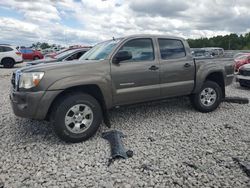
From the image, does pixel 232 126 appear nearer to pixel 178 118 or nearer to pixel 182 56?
pixel 178 118

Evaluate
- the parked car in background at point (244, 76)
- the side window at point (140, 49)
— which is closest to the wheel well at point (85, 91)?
the side window at point (140, 49)

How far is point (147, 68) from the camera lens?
4.53 m

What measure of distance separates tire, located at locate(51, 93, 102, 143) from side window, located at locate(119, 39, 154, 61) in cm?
121

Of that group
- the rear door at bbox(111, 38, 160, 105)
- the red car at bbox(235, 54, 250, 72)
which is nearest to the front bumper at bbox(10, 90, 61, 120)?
the rear door at bbox(111, 38, 160, 105)

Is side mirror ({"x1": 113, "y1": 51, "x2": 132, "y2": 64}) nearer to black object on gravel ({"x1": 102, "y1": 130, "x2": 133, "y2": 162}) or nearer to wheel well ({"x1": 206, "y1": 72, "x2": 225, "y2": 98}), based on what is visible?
black object on gravel ({"x1": 102, "y1": 130, "x2": 133, "y2": 162})

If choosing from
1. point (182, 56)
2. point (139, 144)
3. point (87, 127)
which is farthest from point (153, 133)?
point (182, 56)

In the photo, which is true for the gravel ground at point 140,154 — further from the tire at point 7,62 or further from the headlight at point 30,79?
the tire at point 7,62

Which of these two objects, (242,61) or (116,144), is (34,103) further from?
(242,61)

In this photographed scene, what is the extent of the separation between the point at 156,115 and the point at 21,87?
9.86 ft

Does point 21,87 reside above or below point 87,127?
above

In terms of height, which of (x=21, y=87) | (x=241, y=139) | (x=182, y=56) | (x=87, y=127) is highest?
(x=182, y=56)

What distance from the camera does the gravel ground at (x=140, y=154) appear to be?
2.90 m

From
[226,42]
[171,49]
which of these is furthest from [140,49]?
[226,42]

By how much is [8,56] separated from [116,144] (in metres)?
15.8
